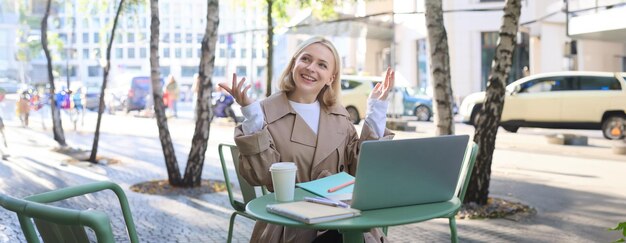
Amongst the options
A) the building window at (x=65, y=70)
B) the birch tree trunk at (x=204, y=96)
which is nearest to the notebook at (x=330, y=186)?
the birch tree trunk at (x=204, y=96)

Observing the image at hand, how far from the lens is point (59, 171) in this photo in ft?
32.1

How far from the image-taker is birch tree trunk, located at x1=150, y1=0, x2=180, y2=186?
26.3 feet

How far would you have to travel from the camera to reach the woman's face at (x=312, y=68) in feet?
9.67

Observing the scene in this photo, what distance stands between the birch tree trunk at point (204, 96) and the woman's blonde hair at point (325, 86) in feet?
15.5

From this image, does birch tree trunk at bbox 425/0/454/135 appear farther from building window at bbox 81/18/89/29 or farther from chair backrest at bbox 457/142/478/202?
building window at bbox 81/18/89/29

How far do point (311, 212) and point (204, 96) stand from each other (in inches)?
226

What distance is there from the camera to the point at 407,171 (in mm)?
2229

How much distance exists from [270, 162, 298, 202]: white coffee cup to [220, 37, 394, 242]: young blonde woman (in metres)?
0.25

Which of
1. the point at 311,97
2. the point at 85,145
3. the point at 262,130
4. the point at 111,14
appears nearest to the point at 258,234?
the point at 262,130

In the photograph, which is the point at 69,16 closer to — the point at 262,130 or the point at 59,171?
the point at 59,171

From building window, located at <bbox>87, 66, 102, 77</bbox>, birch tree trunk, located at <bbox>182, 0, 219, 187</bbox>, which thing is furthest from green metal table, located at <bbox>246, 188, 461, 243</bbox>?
building window, located at <bbox>87, 66, 102, 77</bbox>

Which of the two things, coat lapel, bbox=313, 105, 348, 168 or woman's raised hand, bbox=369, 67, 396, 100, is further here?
woman's raised hand, bbox=369, 67, 396, 100

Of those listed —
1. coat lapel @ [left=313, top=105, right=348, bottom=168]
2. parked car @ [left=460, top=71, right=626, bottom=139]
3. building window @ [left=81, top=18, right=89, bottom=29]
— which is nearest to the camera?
coat lapel @ [left=313, top=105, right=348, bottom=168]

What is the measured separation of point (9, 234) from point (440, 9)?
12.6 feet
